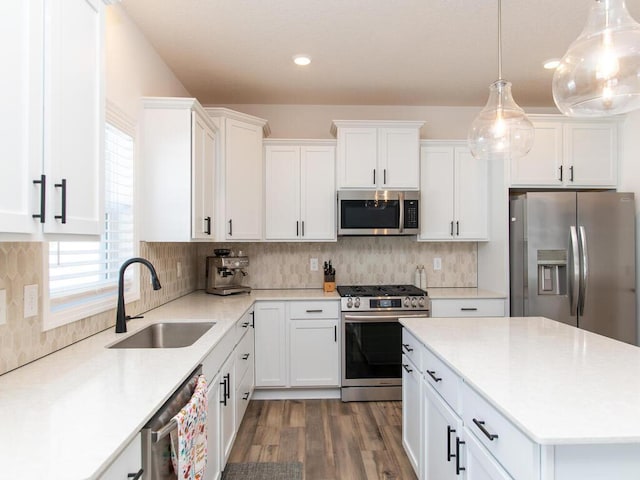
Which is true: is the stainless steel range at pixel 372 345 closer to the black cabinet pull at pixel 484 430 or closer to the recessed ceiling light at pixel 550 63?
the black cabinet pull at pixel 484 430


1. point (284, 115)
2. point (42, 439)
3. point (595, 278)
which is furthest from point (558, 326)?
point (284, 115)

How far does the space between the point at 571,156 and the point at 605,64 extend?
239 centimetres

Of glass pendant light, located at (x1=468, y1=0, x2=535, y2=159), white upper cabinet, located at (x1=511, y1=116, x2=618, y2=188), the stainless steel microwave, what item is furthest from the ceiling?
the stainless steel microwave

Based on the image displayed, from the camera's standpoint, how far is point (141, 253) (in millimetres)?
2494

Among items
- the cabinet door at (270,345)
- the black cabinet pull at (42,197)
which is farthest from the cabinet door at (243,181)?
the black cabinet pull at (42,197)

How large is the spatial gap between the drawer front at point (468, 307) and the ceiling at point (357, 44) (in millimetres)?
1883

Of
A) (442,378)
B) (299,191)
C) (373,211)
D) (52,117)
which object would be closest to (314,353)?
(373,211)

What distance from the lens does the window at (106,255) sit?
1707 mm

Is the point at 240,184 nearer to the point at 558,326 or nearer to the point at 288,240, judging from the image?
the point at 288,240

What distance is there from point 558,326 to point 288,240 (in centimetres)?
226

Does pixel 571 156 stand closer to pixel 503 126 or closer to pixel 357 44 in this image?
pixel 503 126

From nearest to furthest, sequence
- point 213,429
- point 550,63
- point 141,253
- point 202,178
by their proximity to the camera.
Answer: point 213,429
point 141,253
point 202,178
point 550,63

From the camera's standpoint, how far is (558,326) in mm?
2084

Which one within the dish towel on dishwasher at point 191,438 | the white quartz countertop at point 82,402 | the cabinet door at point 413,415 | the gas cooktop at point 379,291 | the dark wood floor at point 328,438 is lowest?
the dark wood floor at point 328,438
